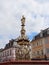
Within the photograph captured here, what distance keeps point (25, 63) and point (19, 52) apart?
6.65 ft

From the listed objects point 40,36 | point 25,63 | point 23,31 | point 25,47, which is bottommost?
point 25,63

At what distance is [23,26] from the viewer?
20.5 metres

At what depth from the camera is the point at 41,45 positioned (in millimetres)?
68625


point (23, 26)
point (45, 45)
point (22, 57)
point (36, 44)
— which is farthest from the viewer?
point (36, 44)

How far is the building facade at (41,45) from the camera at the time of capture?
66250 millimetres

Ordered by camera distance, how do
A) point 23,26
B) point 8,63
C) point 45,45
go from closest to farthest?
point 8,63
point 23,26
point 45,45

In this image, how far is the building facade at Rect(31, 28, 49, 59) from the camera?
66250 mm

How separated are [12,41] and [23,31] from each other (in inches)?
2765

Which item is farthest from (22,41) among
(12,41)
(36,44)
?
(12,41)

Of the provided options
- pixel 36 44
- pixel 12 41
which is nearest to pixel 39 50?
pixel 36 44

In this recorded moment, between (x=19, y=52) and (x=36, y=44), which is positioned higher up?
(x=36, y=44)

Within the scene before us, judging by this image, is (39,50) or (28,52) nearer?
(28,52)

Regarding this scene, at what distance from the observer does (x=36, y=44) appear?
7231 centimetres

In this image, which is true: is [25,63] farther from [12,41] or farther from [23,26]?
[12,41]
